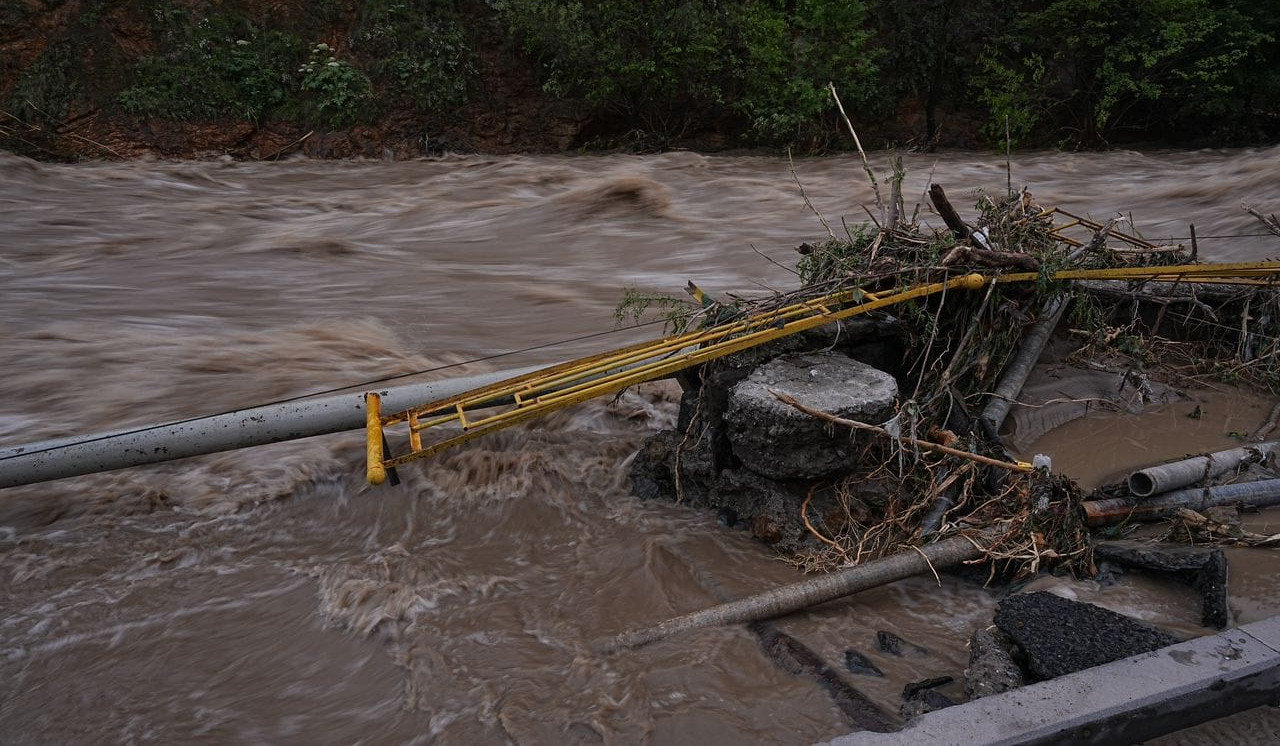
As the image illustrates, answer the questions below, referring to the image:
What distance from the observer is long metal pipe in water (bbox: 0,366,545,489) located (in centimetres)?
333

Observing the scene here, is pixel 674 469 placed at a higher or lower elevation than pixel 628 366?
lower

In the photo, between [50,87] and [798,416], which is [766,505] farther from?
[50,87]

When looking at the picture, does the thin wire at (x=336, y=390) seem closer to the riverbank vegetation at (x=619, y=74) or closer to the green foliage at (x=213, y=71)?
the riverbank vegetation at (x=619, y=74)

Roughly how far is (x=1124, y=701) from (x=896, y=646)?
68 centimetres

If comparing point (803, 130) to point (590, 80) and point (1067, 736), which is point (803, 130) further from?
point (1067, 736)

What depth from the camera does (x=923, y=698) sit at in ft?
8.03

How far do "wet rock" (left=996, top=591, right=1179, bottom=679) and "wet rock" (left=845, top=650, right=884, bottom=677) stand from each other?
400 millimetres

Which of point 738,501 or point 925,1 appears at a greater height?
point 925,1

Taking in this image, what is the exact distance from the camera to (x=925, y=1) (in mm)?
13125

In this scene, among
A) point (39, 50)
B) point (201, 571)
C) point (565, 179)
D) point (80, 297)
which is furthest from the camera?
point (39, 50)

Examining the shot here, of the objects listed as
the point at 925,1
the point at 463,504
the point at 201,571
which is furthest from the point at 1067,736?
the point at 925,1

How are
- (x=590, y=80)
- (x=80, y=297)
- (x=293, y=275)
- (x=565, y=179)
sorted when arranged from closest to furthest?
(x=80, y=297), (x=293, y=275), (x=565, y=179), (x=590, y=80)

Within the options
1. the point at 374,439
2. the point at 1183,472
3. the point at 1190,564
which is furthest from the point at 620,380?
the point at 1183,472

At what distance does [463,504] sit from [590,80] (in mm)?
10651
